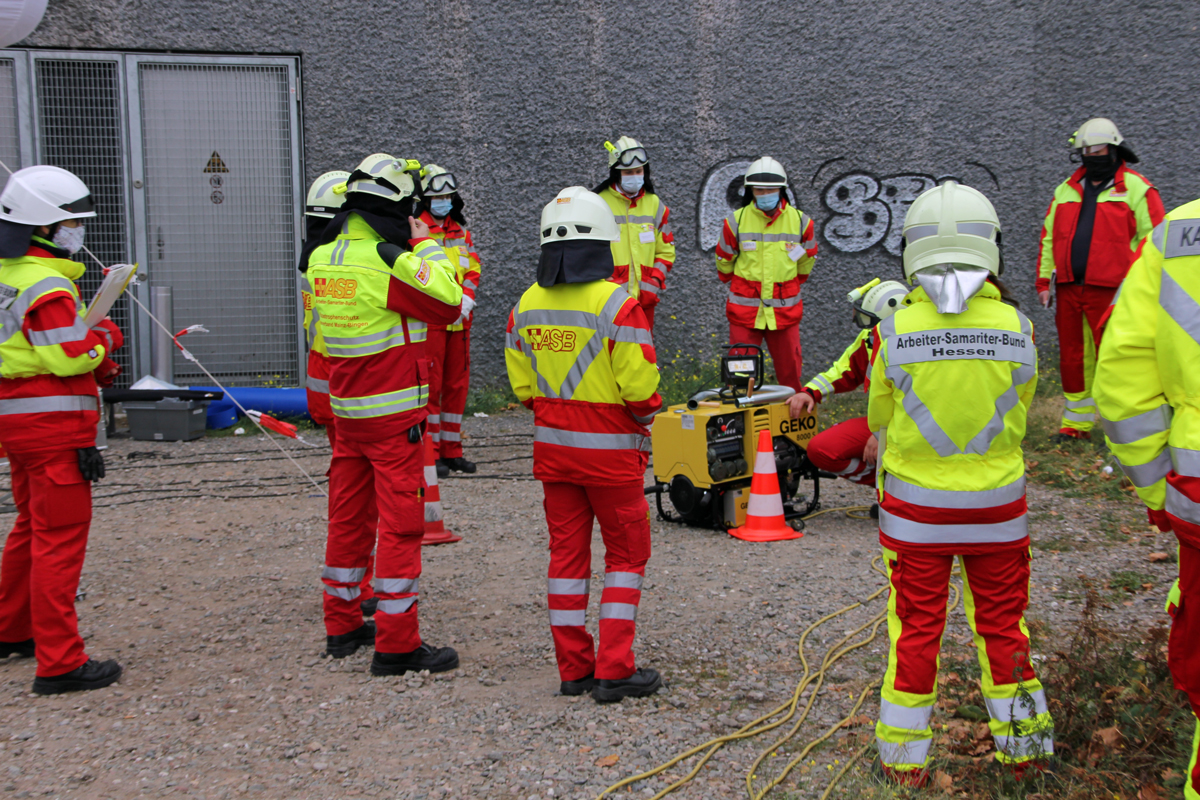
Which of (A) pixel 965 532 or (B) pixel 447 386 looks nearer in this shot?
(A) pixel 965 532

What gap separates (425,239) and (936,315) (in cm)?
241

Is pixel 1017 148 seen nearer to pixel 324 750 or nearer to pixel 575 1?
pixel 575 1

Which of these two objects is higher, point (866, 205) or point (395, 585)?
point (866, 205)

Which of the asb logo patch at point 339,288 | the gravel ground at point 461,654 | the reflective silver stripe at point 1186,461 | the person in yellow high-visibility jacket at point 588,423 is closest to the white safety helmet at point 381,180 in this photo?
the asb logo patch at point 339,288

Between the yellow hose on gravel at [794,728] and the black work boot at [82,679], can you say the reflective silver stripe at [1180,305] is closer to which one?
the yellow hose on gravel at [794,728]

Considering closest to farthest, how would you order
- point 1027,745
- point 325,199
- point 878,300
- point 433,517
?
point 1027,745, point 325,199, point 878,300, point 433,517

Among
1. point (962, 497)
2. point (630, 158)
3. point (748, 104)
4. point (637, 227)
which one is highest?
point (748, 104)

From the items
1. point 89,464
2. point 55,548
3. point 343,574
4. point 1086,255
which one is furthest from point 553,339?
point 1086,255

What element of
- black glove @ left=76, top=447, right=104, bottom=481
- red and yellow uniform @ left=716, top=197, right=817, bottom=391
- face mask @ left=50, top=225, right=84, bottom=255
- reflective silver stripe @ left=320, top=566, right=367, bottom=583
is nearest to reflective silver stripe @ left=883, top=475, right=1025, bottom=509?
reflective silver stripe @ left=320, top=566, right=367, bottom=583

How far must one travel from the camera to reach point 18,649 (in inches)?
186

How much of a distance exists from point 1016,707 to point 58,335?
13.3 ft

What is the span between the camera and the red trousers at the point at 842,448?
6109 millimetres

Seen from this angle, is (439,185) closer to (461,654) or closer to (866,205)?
(461,654)

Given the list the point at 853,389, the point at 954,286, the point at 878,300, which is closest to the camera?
the point at 954,286
